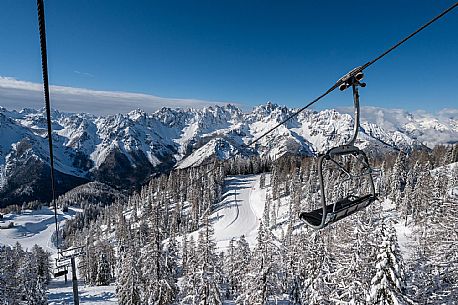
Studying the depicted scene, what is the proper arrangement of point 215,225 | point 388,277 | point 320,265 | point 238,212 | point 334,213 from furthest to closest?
point 238,212 → point 215,225 → point 320,265 → point 388,277 → point 334,213

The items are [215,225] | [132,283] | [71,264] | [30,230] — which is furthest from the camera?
[30,230]

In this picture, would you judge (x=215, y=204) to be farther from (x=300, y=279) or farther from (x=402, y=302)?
(x=402, y=302)

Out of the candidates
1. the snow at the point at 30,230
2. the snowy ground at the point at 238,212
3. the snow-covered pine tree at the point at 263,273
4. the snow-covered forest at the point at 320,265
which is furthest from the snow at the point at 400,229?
the snow at the point at 30,230

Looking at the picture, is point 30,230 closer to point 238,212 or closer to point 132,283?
point 238,212

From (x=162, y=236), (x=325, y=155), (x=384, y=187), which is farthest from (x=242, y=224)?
(x=325, y=155)

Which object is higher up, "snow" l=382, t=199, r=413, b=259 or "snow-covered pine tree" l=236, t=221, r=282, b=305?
"snow-covered pine tree" l=236, t=221, r=282, b=305

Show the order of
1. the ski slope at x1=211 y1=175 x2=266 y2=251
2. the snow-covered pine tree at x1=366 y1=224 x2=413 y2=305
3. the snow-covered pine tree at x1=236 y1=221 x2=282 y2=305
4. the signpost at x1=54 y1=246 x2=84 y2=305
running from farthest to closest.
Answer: the ski slope at x1=211 y1=175 x2=266 y2=251
the snow-covered pine tree at x1=236 y1=221 x2=282 y2=305
the snow-covered pine tree at x1=366 y1=224 x2=413 y2=305
the signpost at x1=54 y1=246 x2=84 y2=305

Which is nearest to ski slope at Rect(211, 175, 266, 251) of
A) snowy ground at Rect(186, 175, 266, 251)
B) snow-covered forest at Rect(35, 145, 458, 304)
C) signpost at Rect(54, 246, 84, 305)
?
snowy ground at Rect(186, 175, 266, 251)

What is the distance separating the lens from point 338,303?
1881 cm

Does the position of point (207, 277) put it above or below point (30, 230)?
above

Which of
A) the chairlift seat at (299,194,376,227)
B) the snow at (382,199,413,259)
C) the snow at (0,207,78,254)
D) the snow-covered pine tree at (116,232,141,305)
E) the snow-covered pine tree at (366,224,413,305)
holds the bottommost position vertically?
the snow at (0,207,78,254)

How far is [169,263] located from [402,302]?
2300cm

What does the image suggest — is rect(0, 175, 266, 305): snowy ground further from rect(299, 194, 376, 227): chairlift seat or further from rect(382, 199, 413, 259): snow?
rect(299, 194, 376, 227): chairlift seat

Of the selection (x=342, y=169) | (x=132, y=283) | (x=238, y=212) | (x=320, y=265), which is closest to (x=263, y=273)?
(x=320, y=265)
